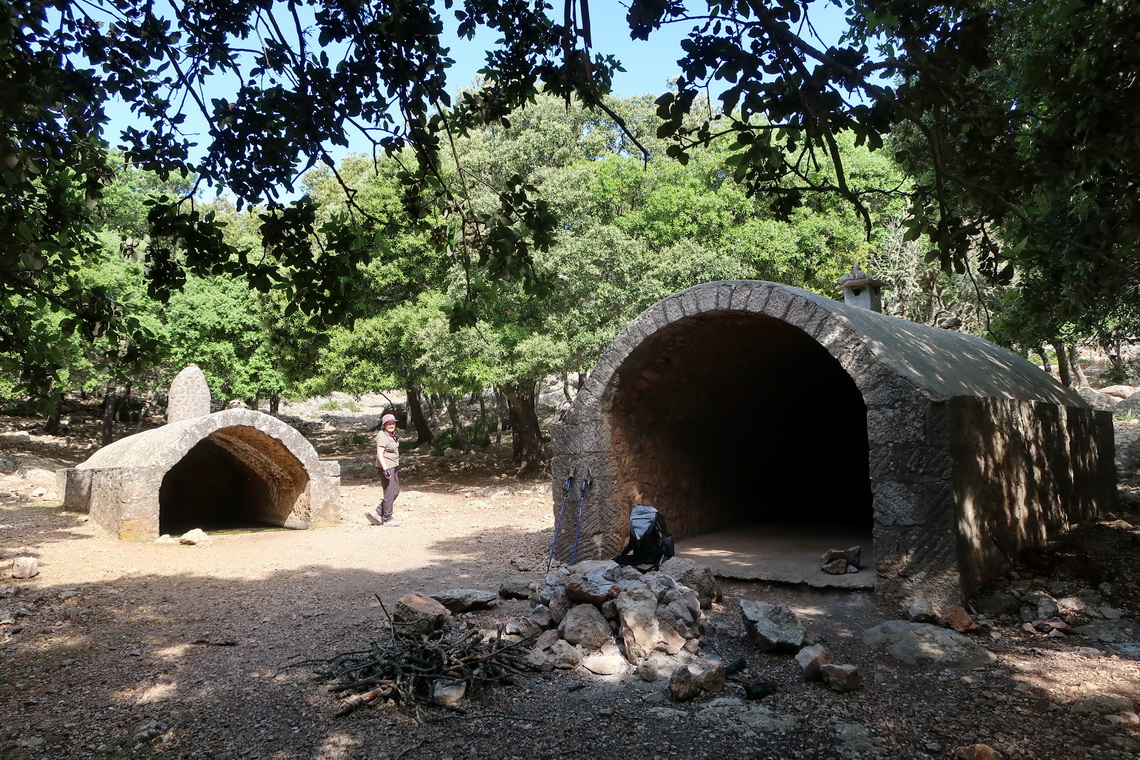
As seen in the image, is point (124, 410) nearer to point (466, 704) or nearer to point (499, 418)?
point (499, 418)

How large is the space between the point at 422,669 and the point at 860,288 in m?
7.61

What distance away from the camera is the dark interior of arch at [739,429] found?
816 cm

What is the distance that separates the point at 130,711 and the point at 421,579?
384cm

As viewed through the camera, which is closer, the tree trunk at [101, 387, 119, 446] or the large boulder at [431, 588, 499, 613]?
the large boulder at [431, 588, 499, 613]

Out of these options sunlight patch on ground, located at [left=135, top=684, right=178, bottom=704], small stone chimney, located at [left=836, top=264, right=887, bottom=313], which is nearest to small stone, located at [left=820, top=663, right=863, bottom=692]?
sunlight patch on ground, located at [left=135, top=684, right=178, bottom=704]

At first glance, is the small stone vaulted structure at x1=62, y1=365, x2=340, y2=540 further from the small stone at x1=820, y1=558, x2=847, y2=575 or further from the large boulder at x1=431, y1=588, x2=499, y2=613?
the small stone at x1=820, y1=558, x2=847, y2=575

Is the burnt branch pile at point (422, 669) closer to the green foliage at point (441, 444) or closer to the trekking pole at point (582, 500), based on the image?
the trekking pole at point (582, 500)

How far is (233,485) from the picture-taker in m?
15.5

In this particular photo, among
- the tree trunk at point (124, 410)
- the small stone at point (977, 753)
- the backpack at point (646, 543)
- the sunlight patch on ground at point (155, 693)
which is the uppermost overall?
the tree trunk at point (124, 410)

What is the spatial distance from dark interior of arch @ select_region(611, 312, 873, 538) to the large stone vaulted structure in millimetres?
28

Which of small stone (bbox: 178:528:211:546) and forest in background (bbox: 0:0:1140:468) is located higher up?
forest in background (bbox: 0:0:1140:468)

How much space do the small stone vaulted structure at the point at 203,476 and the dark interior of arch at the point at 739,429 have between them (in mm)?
5905

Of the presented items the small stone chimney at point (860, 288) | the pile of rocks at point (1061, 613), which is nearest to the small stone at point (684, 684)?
the pile of rocks at point (1061, 613)

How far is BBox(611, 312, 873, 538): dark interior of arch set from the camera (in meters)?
8.16
